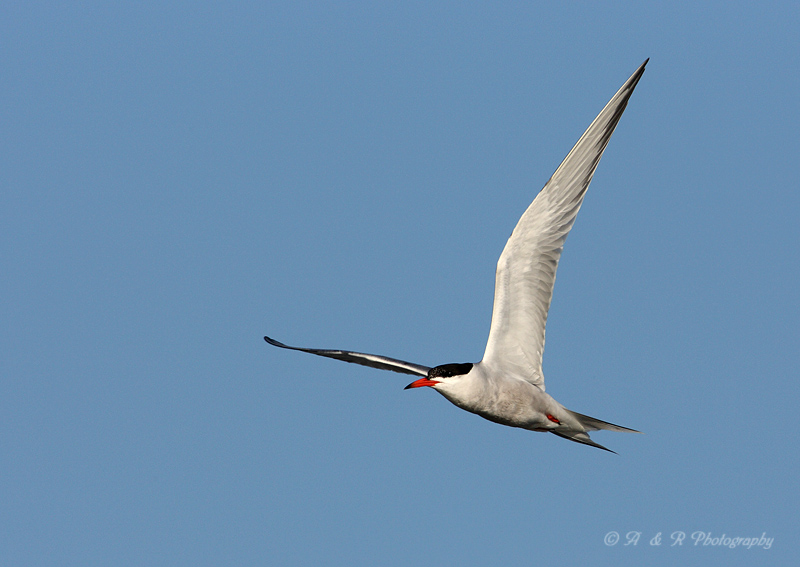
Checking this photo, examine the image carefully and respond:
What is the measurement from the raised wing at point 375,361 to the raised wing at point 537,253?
33.9 inches

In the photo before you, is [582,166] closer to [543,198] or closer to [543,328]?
[543,198]

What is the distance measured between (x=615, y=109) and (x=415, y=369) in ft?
12.4

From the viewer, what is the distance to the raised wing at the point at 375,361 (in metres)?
9.81

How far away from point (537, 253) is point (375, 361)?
8.11 feet

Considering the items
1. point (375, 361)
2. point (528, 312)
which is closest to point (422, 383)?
point (375, 361)

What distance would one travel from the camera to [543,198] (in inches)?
362

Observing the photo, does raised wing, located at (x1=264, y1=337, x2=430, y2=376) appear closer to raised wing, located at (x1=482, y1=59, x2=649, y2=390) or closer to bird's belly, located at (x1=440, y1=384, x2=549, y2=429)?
bird's belly, located at (x1=440, y1=384, x2=549, y2=429)

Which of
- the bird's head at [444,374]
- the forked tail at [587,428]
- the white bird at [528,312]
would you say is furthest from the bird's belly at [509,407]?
the forked tail at [587,428]

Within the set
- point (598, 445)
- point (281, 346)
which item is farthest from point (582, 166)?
point (281, 346)

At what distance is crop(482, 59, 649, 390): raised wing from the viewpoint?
9070 mm

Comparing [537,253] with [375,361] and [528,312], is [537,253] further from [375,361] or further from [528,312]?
[375,361]

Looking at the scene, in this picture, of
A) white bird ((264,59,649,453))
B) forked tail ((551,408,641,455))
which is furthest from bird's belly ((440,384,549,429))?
forked tail ((551,408,641,455))

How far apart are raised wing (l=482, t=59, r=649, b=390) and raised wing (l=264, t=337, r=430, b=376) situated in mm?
860

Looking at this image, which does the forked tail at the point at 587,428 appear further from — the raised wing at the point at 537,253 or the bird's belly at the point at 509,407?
the raised wing at the point at 537,253
